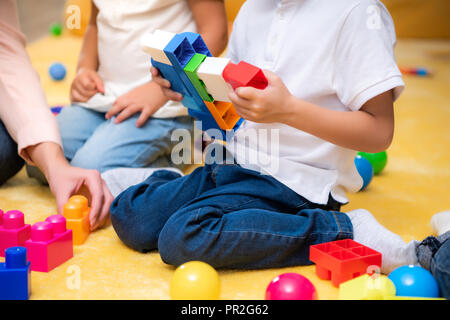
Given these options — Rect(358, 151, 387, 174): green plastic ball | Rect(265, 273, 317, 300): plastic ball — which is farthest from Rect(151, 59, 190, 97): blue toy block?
Rect(358, 151, 387, 174): green plastic ball

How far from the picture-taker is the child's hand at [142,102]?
119 centimetres

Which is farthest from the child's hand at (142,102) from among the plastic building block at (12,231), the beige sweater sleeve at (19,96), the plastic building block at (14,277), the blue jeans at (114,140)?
the plastic building block at (14,277)

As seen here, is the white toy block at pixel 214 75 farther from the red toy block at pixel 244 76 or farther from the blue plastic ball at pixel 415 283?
the blue plastic ball at pixel 415 283

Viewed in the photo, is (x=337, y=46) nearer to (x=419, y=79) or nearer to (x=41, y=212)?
(x=41, y=212)

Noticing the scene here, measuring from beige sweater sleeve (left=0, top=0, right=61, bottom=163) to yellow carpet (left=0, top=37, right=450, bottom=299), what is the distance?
5.5 inches

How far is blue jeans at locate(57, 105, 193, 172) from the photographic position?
3.78 ft

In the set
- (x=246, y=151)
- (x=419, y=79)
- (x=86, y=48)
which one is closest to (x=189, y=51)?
(x=246, y=151)

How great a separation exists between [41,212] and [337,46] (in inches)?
24.6

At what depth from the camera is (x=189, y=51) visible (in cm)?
83

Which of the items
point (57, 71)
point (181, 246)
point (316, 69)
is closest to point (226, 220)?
point (181, 246)

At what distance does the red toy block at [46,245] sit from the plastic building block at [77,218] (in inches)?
2.8

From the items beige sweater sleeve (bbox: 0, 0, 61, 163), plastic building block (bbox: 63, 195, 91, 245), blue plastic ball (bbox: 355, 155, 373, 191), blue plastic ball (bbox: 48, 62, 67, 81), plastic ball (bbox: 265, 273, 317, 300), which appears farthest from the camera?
blue plastic ball (bbox: 48, 62, 67, 81)

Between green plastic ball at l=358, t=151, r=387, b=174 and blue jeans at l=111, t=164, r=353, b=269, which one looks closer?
blue jeans at l=111, t=164, r=353, b=269

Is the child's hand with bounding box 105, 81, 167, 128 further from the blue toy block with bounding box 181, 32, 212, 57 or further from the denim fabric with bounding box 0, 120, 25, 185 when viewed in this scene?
the blue toy block with bounding box 181, 32, 212, 57
